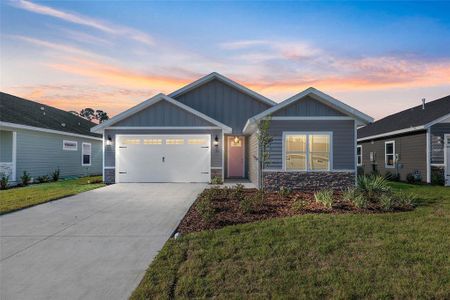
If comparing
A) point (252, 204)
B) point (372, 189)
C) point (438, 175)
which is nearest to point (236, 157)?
point (372, 189)

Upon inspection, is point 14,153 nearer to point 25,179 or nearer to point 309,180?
point 25,179

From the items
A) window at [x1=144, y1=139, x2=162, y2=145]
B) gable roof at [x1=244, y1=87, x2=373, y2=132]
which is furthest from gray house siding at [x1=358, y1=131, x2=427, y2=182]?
window at [x1=144, y1=139, x2=162, y2=145]

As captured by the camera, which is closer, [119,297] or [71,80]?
[119,297]

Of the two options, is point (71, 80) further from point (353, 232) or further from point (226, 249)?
point (353, 232)

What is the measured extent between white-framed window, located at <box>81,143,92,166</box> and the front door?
10.4 metres

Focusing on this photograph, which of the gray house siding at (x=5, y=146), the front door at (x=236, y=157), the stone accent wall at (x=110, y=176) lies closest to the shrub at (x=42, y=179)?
the gray house siding at (x=5, y=146)

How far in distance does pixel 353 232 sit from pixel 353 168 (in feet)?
21.9

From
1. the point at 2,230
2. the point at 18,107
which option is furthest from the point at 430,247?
the point at 18,107

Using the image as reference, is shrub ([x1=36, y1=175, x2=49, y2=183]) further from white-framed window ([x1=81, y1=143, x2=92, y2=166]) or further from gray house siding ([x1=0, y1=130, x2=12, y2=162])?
white-framed window ([x1=81, y1=143, x2=92, y2=166])

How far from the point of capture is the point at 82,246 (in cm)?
539

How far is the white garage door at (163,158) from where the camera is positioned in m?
15.3

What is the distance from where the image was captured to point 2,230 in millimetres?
6441

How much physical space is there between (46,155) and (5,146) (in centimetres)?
A: 260

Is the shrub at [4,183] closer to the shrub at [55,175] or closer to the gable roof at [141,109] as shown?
the shrub at [55,175]
